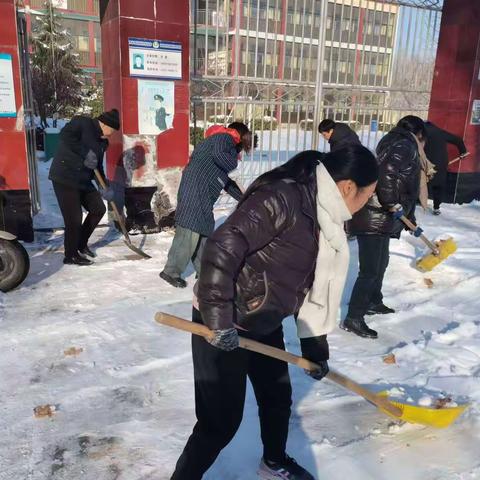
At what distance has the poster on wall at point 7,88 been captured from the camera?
5285 millimetres

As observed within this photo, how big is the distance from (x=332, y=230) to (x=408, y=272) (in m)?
3.90

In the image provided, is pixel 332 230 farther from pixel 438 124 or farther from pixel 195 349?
pixel 438 124

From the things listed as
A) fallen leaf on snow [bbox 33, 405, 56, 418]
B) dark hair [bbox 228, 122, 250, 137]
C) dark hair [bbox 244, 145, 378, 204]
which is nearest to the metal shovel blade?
dark hair [bbox 228, 122, 250, 137]

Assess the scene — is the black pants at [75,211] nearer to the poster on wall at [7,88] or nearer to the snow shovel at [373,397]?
the poster on wall at [7,88]

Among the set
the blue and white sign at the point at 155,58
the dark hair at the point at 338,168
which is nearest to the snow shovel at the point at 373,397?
the dark hair at the point at 338,168

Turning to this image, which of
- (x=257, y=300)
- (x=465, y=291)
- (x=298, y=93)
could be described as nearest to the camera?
(x=257, y=300)

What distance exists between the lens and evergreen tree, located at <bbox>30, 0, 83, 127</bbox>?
82.4 feet

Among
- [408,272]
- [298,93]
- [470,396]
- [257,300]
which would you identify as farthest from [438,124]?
[257,300]

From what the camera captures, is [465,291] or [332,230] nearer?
[332,230]

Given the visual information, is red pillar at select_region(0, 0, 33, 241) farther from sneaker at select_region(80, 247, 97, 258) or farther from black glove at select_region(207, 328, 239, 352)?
black glove at select_region(207, 328, 239, 352)

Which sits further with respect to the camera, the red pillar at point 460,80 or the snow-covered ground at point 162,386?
the red pillar at point 460,80

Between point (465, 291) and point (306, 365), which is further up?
point (306, 365)

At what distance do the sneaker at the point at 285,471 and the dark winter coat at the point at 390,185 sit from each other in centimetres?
193

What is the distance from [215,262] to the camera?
1.68 meters
